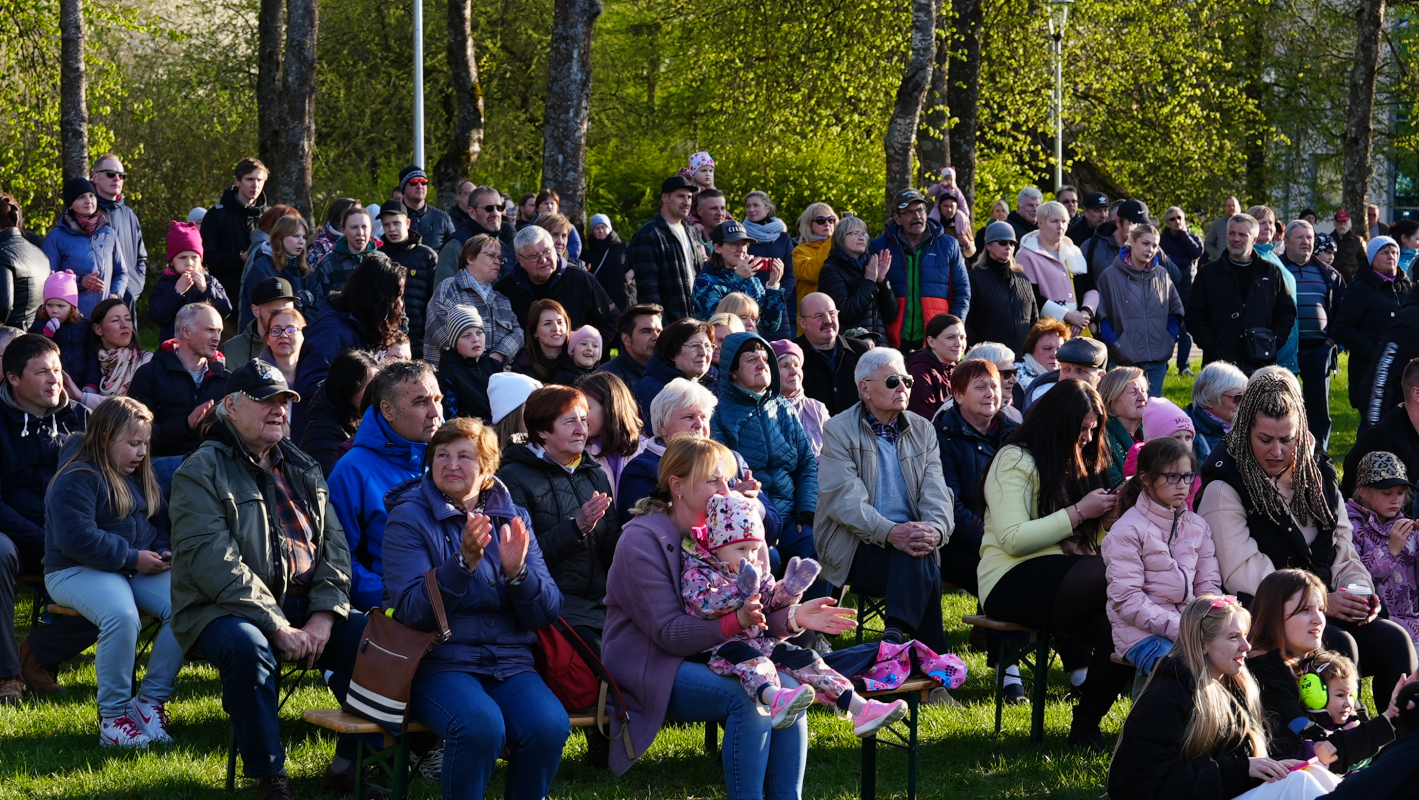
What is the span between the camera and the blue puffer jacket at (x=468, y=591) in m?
5.34

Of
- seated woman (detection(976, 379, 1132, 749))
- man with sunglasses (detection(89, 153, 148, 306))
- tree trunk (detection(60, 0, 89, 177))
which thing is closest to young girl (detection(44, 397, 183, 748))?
seated woman (detection(976, 379, 1132, 749))

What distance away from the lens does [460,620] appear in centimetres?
540

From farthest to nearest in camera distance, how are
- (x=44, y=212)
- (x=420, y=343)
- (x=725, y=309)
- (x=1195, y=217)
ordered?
(x=1195, y=217) < (x=44, y=212) < (x=420, y=343) < (x=725, y=309)

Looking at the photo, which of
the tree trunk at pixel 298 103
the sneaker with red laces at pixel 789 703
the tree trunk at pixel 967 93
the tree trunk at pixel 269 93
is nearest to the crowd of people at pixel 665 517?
the sneaker with red laces at pixel 789 703

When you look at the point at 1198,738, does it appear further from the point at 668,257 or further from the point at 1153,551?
the point at 668,257

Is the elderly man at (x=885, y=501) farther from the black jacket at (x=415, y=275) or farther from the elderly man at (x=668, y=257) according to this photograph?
the black jacket at (x=415, y=275)

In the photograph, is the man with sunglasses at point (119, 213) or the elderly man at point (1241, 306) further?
the elderly man at point (1241, 306)

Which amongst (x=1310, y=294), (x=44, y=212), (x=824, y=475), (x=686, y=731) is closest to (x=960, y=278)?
(x=1310, y=294)

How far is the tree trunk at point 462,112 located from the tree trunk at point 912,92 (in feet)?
20.5

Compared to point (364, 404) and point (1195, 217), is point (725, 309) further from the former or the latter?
point (1195, 217)

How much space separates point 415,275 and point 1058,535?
5818 millimetres

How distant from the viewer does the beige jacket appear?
725 centimetres

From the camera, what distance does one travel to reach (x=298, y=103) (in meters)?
17.0

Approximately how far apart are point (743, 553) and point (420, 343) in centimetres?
597
